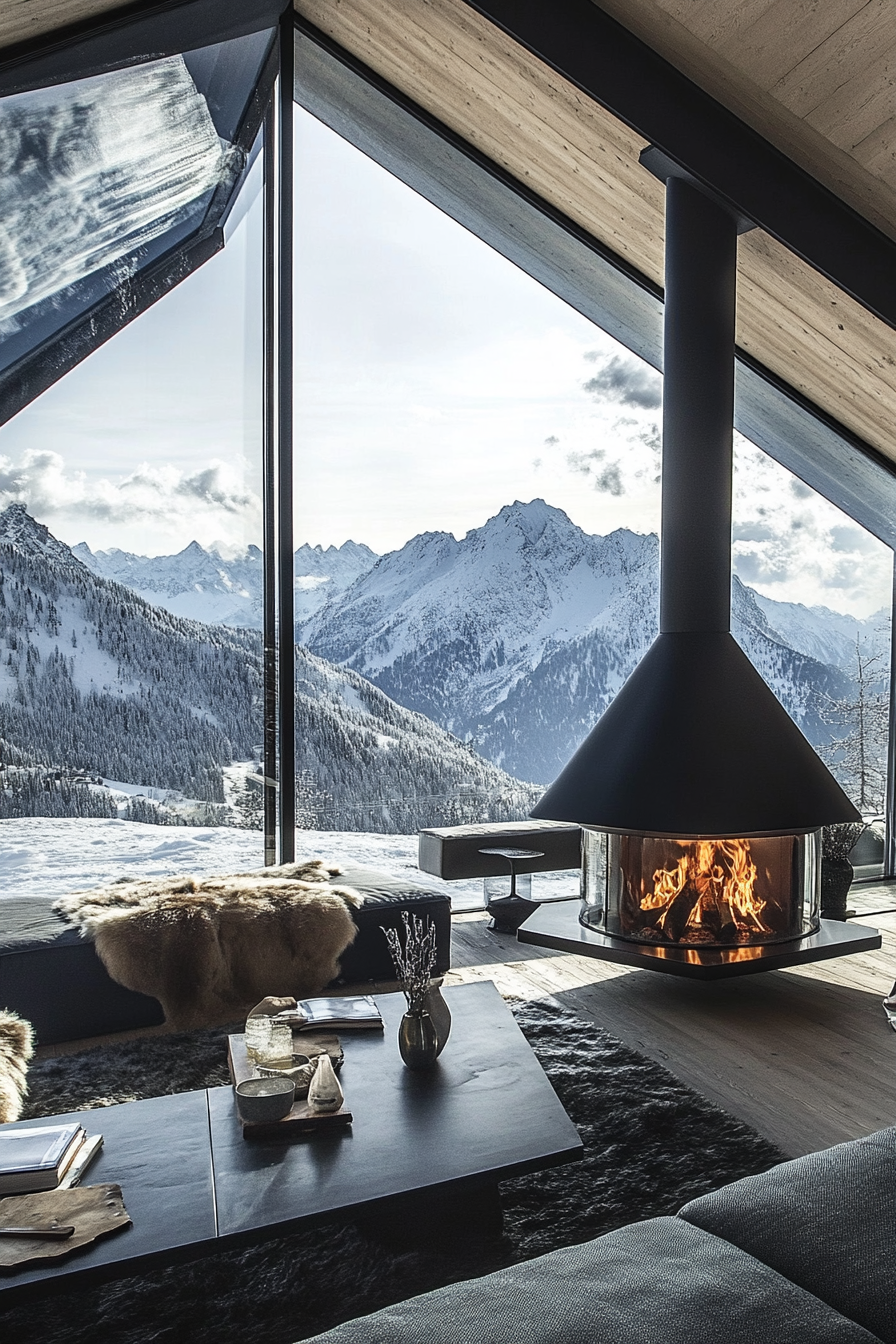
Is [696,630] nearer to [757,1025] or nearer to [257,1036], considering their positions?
[757,1025]

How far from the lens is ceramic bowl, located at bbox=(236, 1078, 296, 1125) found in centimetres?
193

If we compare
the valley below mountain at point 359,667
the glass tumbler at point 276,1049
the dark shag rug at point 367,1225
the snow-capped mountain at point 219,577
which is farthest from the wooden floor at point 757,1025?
the snow-capped mountain at point 219,577

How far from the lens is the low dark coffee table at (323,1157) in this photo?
157cm

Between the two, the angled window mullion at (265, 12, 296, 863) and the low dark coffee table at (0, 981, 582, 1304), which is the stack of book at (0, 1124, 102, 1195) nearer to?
the low dark coffee table at (0, 981, 582, 1304)

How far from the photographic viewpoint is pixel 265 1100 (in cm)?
194

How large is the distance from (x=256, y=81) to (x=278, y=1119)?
4213mm

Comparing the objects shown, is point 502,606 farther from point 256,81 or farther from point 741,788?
point 256,81

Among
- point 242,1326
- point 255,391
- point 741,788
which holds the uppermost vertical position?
point 255,391

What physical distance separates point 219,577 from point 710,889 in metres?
2.35

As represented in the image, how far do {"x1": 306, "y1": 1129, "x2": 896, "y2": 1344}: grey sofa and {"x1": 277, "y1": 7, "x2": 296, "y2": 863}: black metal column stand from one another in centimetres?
339

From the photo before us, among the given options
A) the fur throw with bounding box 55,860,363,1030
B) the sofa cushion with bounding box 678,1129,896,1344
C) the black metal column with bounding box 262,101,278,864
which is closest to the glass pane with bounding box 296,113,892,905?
the black metal column with bounding box 262,101,278,864

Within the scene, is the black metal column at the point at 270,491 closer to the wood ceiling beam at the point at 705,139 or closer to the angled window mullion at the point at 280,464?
the angled window mullion at the point at 280,464

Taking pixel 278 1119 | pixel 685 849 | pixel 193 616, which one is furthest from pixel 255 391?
pixel 278 1119

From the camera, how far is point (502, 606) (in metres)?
5.05
